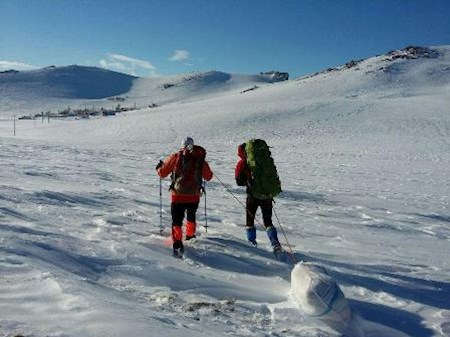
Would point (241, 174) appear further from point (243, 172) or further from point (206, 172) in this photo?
point (206, 172)

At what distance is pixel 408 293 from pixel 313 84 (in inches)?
2299

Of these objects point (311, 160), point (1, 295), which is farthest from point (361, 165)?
point (1, 295)

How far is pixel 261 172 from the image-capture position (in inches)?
313

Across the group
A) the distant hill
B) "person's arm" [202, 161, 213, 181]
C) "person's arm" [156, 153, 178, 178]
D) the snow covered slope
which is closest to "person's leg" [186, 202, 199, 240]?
"person's arm" [202, 161, 213, 181]

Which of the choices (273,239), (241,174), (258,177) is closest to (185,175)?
(241,174)

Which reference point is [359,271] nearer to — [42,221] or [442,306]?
[442,306]

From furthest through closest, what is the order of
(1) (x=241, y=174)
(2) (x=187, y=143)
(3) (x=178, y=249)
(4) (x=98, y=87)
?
(4) (x=98, y=87), (1) (x=241, y=174), (2) (x=187, y=143), (3) (x=178, y=249)

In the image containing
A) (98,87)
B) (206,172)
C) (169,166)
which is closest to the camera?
(169,166)

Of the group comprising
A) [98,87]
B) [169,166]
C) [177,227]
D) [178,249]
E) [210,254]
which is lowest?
[210,254]

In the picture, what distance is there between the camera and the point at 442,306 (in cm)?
641

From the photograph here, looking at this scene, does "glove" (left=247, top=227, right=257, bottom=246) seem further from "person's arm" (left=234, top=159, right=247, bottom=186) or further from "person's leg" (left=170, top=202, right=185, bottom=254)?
"person's leg" (left=170, top=202, right=185, bottom=254)

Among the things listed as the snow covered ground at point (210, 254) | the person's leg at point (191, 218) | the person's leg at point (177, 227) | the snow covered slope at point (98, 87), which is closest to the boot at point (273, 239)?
the snow covered ground at point (210, 254)

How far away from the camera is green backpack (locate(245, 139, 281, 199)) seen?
791 cm

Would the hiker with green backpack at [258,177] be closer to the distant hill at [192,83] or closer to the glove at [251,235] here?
the glove at [251,235]
